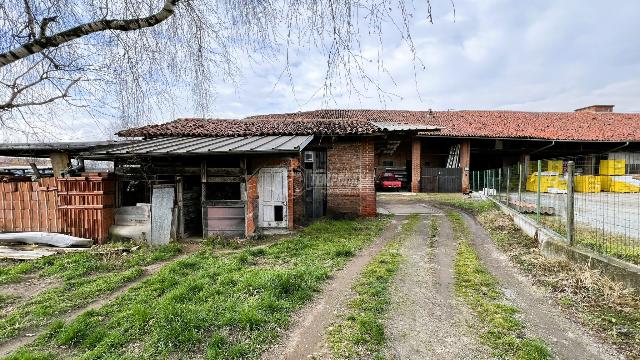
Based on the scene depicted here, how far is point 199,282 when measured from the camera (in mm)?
4875

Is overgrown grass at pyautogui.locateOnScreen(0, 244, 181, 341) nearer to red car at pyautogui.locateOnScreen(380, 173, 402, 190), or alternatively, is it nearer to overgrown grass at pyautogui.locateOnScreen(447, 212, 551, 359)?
overgrown grass at pyautogui.locateOnScreen(447, 212, 551, 359)

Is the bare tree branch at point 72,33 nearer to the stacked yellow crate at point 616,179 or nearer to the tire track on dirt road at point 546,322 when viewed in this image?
the tire track on dirt road at point 546,322

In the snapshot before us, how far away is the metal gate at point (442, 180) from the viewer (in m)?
20.2

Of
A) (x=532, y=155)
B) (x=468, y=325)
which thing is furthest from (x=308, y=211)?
(x=532, y=155)

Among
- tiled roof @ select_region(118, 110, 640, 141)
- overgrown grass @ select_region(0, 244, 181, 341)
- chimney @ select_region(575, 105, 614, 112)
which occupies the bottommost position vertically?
overgrown grass @ select_region(0, 244, 181, 341)

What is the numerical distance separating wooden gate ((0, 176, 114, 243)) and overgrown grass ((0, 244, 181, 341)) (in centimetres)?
121

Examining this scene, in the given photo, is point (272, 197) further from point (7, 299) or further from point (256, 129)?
point (7, 299)

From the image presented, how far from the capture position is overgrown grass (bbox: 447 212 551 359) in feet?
10.3

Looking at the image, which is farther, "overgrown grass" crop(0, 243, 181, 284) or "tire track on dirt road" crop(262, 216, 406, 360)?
"overgrown grass" crop(0, 243, 181, 284)

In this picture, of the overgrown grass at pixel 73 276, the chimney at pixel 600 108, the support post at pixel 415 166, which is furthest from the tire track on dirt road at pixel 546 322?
the chimney at pixel 600 108

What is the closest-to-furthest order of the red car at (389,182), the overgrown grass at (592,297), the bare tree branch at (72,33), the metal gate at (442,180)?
the bare tree branch at (72,33)
the overgrown grass at (592,297)
the metal gate at (442,180)
the red car at (389,182)

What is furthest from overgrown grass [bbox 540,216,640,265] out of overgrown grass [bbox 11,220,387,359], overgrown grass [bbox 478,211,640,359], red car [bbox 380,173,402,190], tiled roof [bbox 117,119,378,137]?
red car [bbox 380,173,402,190]

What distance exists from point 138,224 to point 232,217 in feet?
7.91

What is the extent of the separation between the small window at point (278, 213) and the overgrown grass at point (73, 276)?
264 cm
